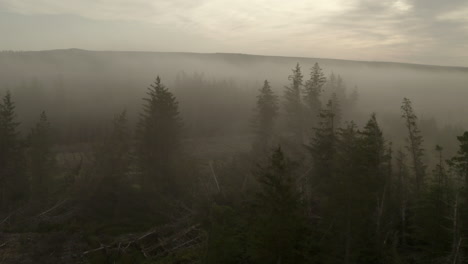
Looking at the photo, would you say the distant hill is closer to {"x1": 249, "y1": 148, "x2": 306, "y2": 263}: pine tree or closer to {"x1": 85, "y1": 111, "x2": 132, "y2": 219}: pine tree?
{"x1": 85, "y1": 111, "x2": 132, "y2": 219}: pine tree

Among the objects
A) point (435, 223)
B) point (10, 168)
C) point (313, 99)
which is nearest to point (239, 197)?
point (435, 223)

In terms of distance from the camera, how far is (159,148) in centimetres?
3709

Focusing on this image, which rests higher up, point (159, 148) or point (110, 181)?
point (159, 148)

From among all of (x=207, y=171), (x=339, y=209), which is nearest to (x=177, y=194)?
(x=207, y=171)

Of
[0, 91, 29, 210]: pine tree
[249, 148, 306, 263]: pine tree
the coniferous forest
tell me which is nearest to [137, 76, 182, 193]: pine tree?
the coniferous forest

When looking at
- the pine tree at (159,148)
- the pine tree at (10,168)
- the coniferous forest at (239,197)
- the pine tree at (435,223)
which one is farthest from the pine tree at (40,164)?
the pine tree at (435,223)

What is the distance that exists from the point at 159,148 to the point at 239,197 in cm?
1153

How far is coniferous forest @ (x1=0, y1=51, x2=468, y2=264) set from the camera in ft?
57.7

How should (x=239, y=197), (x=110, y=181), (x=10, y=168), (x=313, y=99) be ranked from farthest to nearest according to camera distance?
→ (x=313, y=99)
(x=10, y=168)
(x=110, y=181)
(x=239, y=197)

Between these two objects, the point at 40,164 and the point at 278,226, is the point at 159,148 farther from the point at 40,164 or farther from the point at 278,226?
the point at 278,226

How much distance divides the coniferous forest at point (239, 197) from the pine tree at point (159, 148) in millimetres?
109

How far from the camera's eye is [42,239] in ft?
92.9

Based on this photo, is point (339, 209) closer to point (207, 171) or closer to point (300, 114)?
point (207, 171)

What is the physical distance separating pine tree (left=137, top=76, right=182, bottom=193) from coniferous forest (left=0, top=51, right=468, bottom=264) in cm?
11
